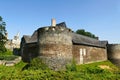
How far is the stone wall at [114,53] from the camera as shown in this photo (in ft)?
143

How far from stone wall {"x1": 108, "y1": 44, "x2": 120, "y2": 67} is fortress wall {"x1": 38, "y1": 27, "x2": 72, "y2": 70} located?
19.9 m

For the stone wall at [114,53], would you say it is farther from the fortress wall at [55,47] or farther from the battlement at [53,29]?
the battlement at [53,29]

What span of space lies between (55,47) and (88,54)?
Answer: 46.9ft

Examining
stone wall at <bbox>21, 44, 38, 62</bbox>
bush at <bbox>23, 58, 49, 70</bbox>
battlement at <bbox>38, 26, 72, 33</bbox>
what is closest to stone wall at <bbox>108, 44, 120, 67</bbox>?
stone wall at <bbox>21, 44, 38, 62</bbox>

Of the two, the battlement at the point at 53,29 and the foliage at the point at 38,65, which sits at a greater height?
the battlement at the point at 53,29

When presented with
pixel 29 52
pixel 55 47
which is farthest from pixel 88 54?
pixel 55 47

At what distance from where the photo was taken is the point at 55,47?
26016mm

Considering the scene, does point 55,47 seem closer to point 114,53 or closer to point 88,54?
point 88,54

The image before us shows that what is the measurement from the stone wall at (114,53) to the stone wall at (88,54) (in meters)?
1.23

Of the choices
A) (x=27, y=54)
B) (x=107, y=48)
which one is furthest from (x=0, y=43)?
(x=107, y=48)

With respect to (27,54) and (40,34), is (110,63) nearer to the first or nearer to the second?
(27,54)

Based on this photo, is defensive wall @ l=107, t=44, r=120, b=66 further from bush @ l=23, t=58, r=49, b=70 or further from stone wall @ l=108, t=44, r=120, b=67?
bush @ l=23, t=58, r=49, b=70

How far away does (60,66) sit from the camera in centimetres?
2611

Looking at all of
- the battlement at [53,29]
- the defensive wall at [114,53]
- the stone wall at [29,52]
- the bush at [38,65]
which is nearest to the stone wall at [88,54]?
the defensive wall at [114,53]
